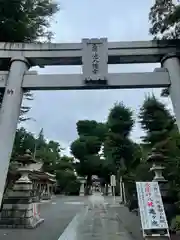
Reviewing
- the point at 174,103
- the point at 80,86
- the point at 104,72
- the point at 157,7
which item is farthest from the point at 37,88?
the point at 157,7

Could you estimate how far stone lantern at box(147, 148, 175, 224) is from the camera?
9.24 m

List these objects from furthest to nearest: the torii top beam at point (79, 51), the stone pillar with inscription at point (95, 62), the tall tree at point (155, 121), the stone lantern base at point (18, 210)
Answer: the tall tree at point (155, 121) < the stone lantern base at point (18, 210) < the torii top beam at point (79, 51) < the stone pillar with inscription at point (95, 62)

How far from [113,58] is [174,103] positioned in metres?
2.36

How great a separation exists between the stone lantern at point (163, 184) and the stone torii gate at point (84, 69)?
131 inches

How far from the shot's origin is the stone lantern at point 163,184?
924cm

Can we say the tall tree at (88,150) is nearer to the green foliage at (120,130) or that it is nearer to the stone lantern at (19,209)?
the green foliage at (120,130)

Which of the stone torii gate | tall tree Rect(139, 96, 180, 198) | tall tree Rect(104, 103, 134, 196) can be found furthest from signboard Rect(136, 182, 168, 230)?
tall tree Rect(104, 103, 134, 196)

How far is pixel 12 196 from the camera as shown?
35.1 feet

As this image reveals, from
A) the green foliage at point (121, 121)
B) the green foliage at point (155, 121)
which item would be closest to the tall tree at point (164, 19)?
the green foliage at point (155, 121)

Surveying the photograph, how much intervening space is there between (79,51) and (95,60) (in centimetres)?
62

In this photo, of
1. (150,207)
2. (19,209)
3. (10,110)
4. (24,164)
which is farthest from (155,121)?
(10,110)

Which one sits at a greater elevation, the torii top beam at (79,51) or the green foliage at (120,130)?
the green foliage at (120,130)

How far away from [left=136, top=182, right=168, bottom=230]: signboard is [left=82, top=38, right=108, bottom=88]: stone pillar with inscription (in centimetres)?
309

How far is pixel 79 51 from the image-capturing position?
27.6ft
